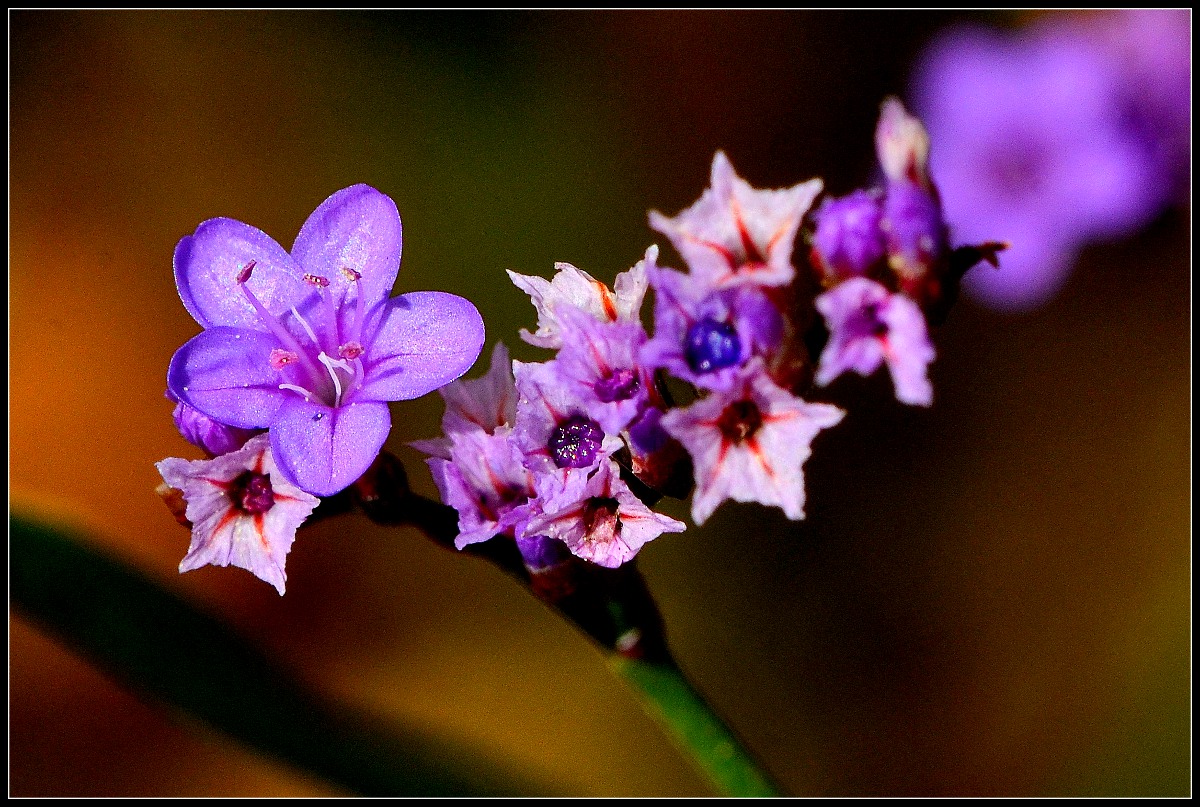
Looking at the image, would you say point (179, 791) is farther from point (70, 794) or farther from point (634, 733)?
point (634, 733)

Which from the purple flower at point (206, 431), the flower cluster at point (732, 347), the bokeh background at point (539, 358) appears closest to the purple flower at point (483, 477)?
the flower cluster at point (732, 347)

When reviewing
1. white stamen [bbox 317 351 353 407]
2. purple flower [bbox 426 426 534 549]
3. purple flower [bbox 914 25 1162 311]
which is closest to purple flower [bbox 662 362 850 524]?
purple flower [bbox 426 426 534 549]

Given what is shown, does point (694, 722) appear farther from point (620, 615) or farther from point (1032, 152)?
point (1032, 152)

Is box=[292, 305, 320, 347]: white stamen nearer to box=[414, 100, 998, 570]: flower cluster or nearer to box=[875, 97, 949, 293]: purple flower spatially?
box=[414, 100, 998, 570]: flower cluster

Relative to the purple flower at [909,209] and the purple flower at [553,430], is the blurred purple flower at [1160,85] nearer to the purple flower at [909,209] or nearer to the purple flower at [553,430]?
the purple flower at [909,209]

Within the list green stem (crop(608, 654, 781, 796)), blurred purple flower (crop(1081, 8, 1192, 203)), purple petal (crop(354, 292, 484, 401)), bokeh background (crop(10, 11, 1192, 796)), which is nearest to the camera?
purple petal (crop(354, 292, 484, 401))

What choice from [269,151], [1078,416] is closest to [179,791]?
[269,151]
